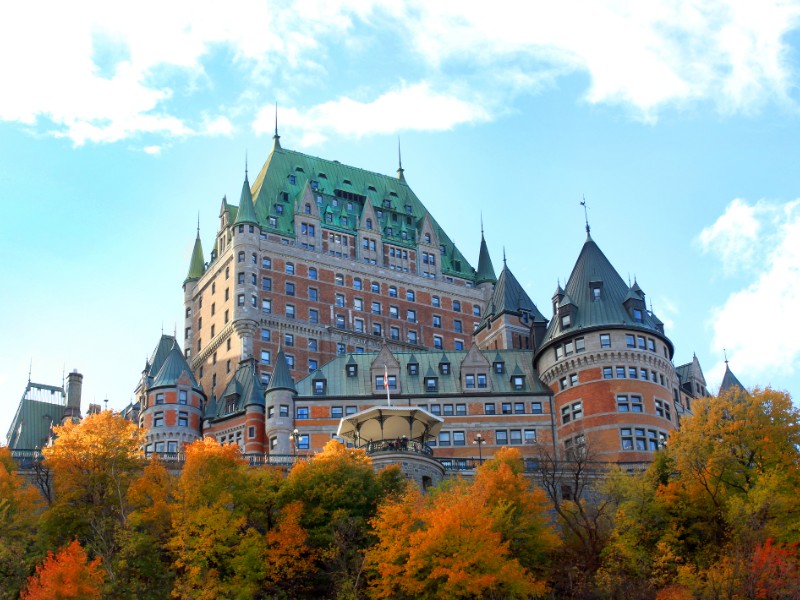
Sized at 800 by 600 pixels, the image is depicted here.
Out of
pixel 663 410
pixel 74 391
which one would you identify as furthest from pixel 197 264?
pixel 663 410

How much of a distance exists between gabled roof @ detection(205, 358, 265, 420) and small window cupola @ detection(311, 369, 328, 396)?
A: 5091 mm

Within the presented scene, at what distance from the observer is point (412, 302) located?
136750 mm

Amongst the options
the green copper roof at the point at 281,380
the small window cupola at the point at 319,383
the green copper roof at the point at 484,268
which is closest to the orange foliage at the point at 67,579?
the green copper roof at the point at 281,380

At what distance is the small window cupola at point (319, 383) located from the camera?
4090 inches

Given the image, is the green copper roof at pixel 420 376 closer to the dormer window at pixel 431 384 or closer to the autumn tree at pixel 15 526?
the dormer window at pixel 431 384

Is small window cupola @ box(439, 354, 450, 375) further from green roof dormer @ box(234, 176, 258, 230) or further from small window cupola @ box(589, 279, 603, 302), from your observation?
green roof dormer @ box(234, 176, 258, 230)

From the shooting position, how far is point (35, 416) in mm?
137500

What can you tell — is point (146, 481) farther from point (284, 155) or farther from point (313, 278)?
point (284, 155)

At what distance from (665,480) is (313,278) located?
57.9 m

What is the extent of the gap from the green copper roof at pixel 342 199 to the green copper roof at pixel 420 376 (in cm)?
2895

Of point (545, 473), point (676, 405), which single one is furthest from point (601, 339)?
point (545, 473)

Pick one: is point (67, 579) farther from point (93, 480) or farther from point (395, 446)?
point (395, 446)

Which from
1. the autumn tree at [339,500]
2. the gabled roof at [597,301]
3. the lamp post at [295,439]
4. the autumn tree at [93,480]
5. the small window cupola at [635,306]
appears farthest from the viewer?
the small window cupola at [635,306]

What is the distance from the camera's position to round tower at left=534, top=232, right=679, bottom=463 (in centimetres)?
9662
